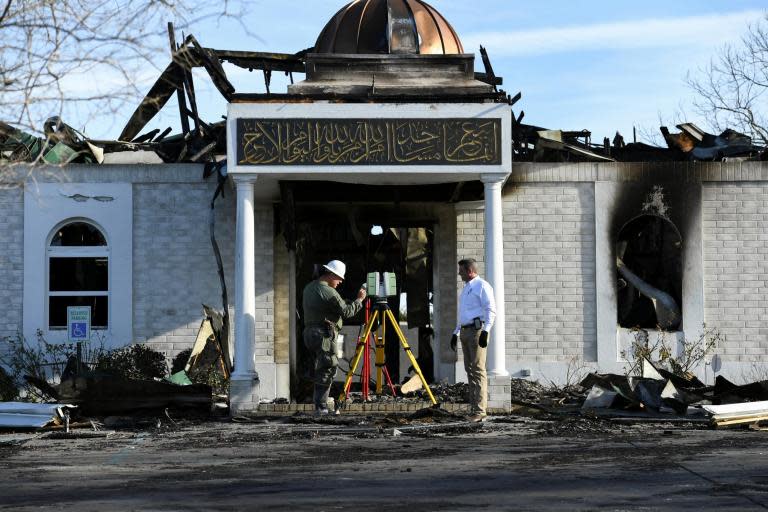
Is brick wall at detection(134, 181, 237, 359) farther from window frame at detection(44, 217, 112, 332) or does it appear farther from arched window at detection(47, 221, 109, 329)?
arched window at detection(47, 221, 109, 329)

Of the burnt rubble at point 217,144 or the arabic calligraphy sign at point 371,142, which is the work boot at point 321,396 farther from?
the burnt rubble at point 217,144

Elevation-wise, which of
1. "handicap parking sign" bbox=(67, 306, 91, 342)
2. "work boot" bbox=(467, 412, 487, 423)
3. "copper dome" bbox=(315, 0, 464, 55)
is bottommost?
"work boot" bbox=(467, 412, 487, 423)

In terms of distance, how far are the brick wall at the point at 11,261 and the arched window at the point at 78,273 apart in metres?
0.50

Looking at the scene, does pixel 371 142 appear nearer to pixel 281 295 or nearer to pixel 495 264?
pixel 495 264

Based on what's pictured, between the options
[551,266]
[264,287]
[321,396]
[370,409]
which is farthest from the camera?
[551,266]

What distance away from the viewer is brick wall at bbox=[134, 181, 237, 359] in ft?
70.5

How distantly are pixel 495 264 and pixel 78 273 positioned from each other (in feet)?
24.3

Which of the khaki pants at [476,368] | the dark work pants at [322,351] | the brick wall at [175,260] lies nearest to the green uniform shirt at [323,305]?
the dark work pants at [322,351]

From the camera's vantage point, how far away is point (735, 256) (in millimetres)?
21750

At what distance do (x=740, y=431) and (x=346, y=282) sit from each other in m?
9.02

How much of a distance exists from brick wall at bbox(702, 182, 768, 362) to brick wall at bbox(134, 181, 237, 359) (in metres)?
7.96

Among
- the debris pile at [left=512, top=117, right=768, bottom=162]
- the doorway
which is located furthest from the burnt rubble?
the doorway

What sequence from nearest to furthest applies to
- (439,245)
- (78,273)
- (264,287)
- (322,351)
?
(322,351) → (264,287) → (78,273) → (439,245)

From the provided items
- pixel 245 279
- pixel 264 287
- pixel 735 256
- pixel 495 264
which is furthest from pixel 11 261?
pixel 735 256
